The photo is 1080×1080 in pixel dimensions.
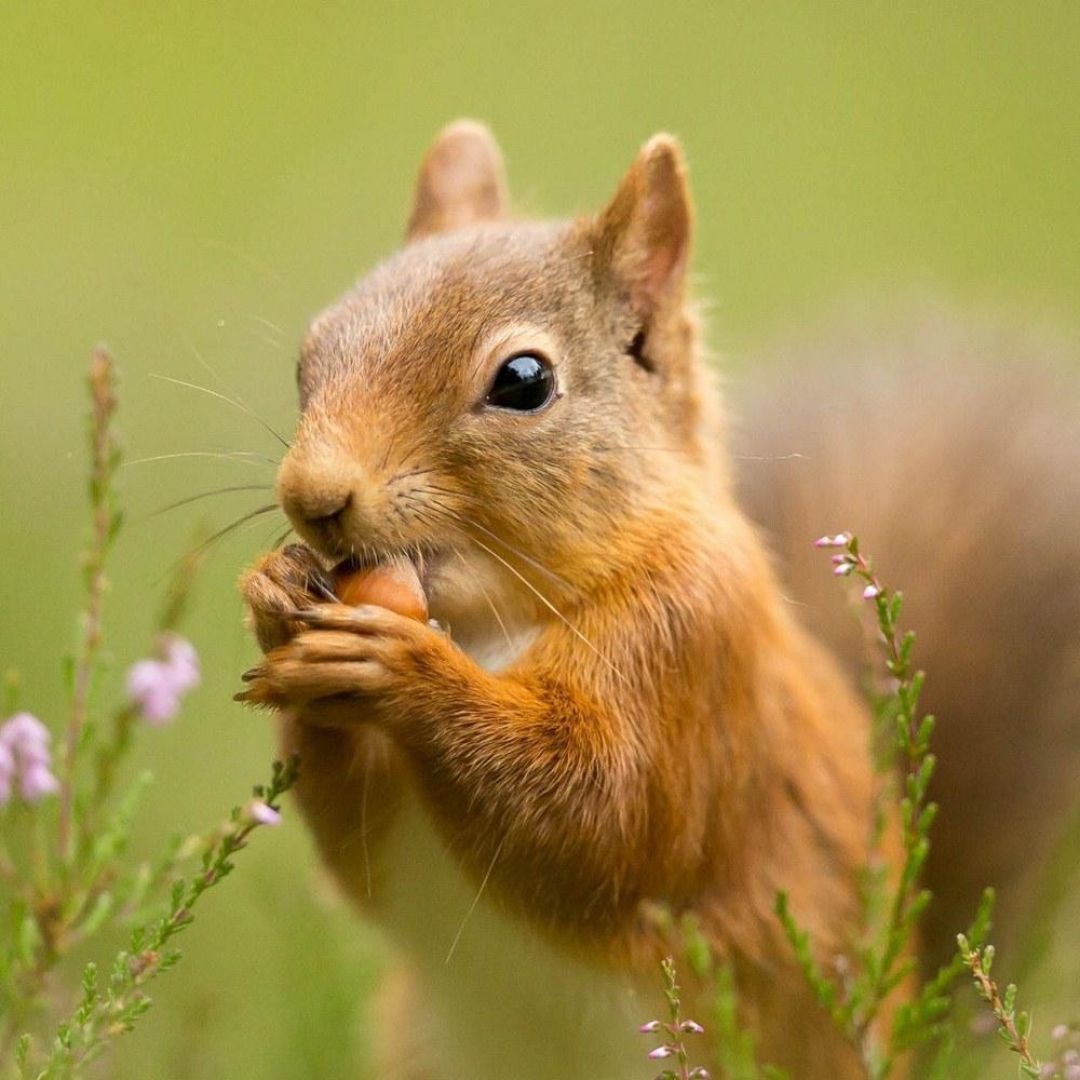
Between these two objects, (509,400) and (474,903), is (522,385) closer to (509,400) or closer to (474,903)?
(509,400)

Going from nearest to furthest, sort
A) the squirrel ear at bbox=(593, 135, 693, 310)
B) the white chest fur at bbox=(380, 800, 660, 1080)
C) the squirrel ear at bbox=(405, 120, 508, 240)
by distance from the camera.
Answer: the white chest fur at bbox=(380, 800, 660, 1080) → the squirrel ear at bbox=(593, 135, 693, 310) → the squirrel ear at bbox=(405, 120, 508, 240)

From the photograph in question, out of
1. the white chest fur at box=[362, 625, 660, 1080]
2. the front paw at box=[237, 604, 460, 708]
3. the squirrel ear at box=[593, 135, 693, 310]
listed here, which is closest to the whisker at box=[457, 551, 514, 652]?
the white chest fur at box=[362, 625, 660, 1080]

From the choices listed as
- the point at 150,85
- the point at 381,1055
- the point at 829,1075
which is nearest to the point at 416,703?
the point at 829,1075

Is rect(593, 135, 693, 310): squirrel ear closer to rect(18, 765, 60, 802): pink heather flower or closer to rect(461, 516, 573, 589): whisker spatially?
rect(461, 516, 573, 589): whisker

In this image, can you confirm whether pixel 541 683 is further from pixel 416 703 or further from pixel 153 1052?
pixel 153 1052

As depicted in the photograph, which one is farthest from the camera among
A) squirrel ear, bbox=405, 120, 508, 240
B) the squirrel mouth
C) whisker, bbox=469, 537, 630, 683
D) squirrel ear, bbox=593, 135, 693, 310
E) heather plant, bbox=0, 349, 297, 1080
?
squirrel ear, bbox=405, 120, 508, 240

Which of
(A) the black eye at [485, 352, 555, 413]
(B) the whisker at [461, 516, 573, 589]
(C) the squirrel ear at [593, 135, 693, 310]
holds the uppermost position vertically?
(C) the squirrel ear at [593, 135, 693, 310]

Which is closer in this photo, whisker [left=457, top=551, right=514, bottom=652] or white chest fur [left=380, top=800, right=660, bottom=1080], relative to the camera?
whisker [left=457, top=551, right=514, bottom=652]
